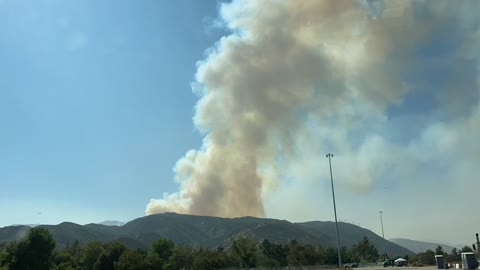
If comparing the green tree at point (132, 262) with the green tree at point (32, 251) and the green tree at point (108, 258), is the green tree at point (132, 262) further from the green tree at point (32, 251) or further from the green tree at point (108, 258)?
the green tree at point (32, 251)

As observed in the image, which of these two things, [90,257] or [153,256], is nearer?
[153,256]

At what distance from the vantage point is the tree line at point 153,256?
297 feet

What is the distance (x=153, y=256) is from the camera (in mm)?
107438

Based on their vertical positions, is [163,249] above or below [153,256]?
above

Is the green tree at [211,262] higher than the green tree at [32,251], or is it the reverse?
the green tree at [32,251]

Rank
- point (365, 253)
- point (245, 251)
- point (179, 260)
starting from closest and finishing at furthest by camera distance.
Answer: point (179, 260) < point (245, 251) < point (365, 253)

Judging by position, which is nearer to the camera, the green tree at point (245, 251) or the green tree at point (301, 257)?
the green tree at point (245, 251)

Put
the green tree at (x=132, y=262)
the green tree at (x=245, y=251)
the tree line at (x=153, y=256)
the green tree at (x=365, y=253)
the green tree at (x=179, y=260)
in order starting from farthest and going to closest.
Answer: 1. the green tree at (x=365, y=253)
2. the green tree at (x=245, y=251)
3. the green tree at (x=179, y=260)
4. the green tree at (x=132, y=262)
5. the tree line at (x=153, y=256)

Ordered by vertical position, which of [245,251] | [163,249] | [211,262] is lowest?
[211,262]

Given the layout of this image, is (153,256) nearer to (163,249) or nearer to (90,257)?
(90,257)

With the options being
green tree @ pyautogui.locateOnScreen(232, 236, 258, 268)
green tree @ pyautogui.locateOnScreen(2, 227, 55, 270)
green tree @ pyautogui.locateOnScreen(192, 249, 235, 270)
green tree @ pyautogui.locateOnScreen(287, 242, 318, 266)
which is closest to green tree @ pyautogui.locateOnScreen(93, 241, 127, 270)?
green tree @ pyautogui.locateOnScreen(2, 227, 55, 270)

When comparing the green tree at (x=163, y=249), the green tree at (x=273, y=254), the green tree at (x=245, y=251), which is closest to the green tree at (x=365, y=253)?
the green tree at (x=273, y=254)

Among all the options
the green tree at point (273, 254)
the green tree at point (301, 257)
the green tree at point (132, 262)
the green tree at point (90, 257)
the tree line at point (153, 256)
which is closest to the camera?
the tree line at point (153, 256)

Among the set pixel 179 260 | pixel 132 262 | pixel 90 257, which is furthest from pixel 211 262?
pixel 90 257
